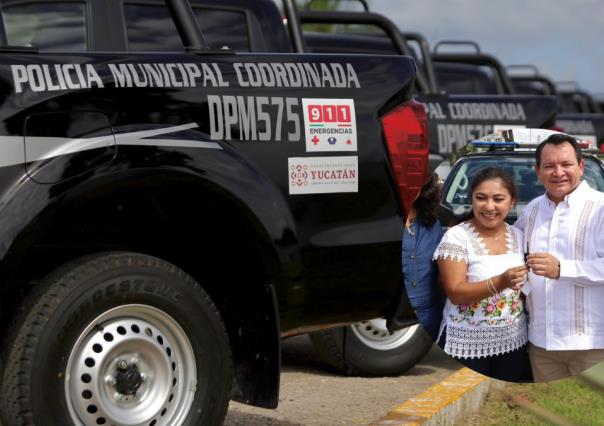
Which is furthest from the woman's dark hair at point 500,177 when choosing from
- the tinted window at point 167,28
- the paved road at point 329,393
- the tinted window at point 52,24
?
the tinted window at point 167,28

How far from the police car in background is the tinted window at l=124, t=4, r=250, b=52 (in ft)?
12.5

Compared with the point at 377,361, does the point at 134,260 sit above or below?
above

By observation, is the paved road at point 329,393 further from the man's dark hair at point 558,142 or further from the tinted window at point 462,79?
the tinted window at point 462,79

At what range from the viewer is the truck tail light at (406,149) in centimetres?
431

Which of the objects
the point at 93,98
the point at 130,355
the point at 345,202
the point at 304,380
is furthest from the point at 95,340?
the point at 304,380

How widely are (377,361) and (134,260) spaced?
257cm

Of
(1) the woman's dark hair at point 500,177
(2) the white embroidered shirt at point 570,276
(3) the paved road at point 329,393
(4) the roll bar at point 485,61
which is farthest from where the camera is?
(4) the roll bar at point 485,61

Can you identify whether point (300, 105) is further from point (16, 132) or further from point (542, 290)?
point (542, 290)

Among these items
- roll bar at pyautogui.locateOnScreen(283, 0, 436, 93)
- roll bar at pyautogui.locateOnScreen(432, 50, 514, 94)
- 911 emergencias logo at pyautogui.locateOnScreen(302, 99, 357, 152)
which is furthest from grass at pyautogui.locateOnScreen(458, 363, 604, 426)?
roll bar at pyautogui.locateOnScreen(432, 50, 514, 94)

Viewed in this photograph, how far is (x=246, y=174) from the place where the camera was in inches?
155

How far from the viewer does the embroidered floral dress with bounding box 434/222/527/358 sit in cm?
223

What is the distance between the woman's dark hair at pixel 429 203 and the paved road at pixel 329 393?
2804mm

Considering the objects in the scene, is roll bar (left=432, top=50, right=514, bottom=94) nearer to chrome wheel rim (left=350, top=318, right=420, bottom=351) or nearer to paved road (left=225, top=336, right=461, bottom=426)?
paved road (left=225, top=336, right=461, bottom=426)

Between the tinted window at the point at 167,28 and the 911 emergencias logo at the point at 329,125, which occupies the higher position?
the tinted window at the point at 167,28
